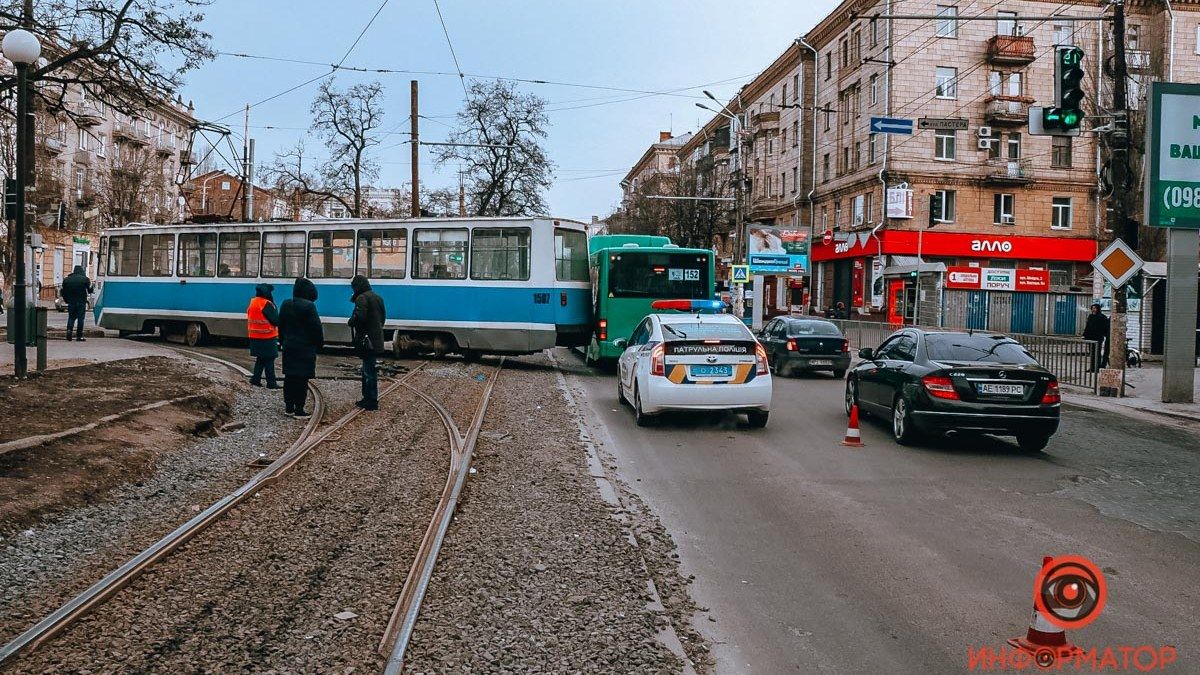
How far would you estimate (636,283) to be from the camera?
21328 millimetres

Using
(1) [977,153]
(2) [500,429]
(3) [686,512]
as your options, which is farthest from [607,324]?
(1) [977,153]

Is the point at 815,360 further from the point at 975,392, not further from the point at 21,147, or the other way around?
the point at 21,147

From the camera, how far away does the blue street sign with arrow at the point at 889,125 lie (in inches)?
943

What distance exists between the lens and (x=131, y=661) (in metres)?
4.27

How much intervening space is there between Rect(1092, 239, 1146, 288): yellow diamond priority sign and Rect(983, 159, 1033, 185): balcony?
30.1m

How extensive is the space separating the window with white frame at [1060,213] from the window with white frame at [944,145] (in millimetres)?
5933

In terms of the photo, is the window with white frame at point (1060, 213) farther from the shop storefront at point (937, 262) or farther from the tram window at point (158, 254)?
the tram window at point (158, 254)

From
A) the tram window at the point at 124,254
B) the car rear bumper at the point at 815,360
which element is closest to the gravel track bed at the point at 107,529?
the car rear bumper at the point at 815,360

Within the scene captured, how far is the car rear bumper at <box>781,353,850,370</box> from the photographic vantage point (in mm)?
22969

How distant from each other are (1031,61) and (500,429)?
42.9 meters

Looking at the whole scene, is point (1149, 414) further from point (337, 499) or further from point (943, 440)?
point (337, 499)

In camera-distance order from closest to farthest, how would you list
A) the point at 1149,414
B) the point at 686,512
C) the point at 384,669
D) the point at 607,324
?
the point at 384,669 → the point at 686,512 → the point at 1149,414 → the point at 607,324

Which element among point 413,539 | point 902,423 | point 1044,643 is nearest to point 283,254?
point 902,423

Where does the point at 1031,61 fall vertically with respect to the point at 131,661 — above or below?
above
